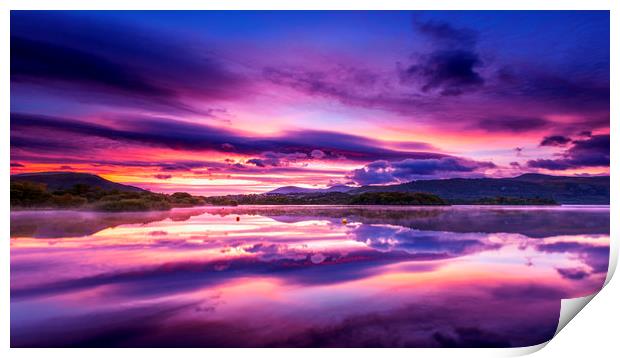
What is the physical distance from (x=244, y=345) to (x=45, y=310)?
234 centimetres

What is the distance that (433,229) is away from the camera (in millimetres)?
8117

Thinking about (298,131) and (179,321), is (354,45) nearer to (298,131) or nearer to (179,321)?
(298,131)

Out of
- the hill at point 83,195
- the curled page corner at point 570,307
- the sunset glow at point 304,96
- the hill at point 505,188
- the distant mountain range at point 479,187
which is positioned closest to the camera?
the curled page corner at point 570,307

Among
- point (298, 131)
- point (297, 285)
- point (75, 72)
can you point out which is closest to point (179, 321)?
point (297, 285)

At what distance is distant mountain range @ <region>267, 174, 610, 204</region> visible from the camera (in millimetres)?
8297

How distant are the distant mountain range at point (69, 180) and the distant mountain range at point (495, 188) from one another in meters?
3.01

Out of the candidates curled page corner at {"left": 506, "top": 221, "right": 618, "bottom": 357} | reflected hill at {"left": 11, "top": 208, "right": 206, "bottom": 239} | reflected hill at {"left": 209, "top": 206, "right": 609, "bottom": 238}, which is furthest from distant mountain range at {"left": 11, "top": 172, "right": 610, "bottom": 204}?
curled page corner at {"left": 506, "top": 221, "right": 618, "bottom": 357}

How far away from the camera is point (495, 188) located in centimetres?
877

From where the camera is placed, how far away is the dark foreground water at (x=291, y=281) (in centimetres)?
436

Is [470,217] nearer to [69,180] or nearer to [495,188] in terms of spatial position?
[495,188]

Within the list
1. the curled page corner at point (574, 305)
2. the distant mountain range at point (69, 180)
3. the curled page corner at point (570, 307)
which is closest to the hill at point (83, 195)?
the distant mountain range at point (69, 180)

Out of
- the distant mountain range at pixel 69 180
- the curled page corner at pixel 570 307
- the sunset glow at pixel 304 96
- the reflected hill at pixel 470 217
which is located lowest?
the curled page corner at pixel 570 307

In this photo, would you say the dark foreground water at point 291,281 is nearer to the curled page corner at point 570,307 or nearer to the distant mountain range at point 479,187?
the curled page corner at point 570,307

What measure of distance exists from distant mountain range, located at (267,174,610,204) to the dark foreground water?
0.56 m
